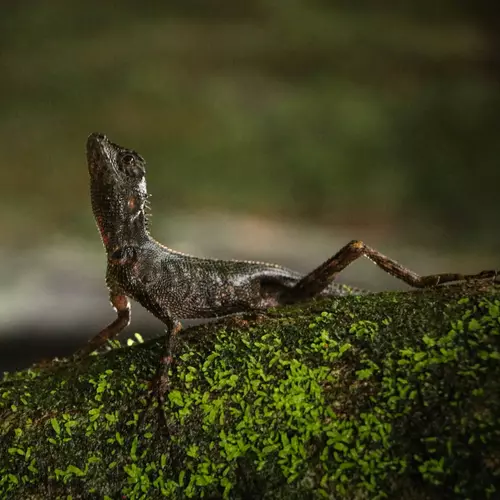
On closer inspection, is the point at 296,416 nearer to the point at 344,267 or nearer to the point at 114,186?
the point at 344,267

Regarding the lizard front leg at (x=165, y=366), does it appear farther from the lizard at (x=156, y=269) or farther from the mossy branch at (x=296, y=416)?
the lizard at (x=156, y=269)

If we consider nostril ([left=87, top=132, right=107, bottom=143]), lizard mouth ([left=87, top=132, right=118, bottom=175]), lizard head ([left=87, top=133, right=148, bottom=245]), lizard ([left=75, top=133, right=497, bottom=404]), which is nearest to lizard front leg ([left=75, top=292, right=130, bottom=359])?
lizard ([left=75, top=133, right=497, bottom=404])

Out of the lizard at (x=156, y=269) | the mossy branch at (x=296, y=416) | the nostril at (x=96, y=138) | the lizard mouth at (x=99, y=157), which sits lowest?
the mossy branch at (x=296, y=416)

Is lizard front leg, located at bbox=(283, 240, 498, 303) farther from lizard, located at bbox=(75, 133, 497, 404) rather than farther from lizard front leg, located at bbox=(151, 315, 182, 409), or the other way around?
lizard front leg, located at bbox=(151, 315, 182, 409)

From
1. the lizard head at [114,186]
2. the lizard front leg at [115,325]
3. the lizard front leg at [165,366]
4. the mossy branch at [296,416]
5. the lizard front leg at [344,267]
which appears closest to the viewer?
the mossy branch at [296,416]

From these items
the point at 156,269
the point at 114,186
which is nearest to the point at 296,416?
the point at 156,269

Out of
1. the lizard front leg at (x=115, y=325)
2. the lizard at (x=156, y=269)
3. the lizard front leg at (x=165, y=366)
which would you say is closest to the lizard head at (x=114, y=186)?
the lizard at (x=156, y=269)
